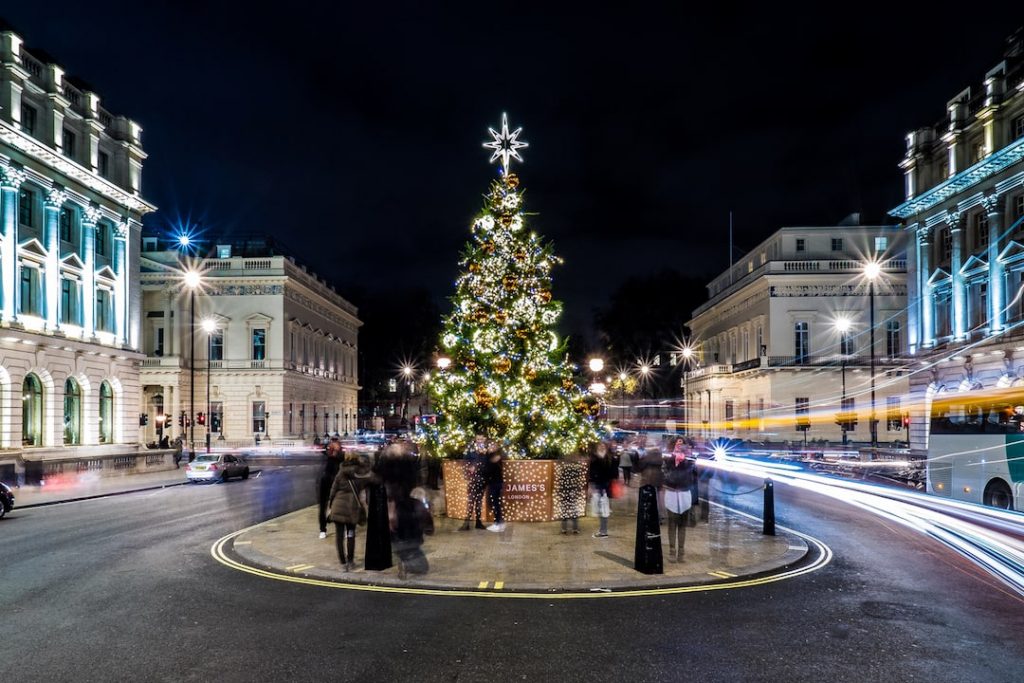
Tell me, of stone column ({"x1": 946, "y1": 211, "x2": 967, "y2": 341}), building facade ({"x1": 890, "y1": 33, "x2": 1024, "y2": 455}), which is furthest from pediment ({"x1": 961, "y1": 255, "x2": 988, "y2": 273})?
stone column ({"x1": 946, "y1": 211, "x2": 967, "y2": 341})

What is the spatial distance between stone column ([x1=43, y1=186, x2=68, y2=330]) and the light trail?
34770 millimetres

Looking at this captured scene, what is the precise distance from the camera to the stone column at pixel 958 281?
40.0 metres

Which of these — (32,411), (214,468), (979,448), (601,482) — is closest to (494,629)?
(601,482)

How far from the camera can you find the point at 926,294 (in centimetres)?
4356

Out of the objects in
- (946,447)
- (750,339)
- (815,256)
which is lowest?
(946,447)

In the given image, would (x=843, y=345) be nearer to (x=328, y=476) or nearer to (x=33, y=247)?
(x=33, y=247)

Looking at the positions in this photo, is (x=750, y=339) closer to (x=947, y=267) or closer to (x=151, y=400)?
(x=947, y=267)

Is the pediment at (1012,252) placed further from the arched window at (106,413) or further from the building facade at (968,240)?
the arched window at (106,413)

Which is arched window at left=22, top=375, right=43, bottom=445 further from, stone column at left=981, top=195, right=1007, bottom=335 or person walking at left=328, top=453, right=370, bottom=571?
stone column at left=981, top=195, right=1007, bottom=335

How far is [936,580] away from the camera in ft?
36.0

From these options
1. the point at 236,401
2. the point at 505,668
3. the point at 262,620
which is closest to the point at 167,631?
the point at 262,620

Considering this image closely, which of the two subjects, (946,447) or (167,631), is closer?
(167,631)

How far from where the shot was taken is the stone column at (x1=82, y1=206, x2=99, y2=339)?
41.2 metres

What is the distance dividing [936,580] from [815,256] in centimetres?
5659
